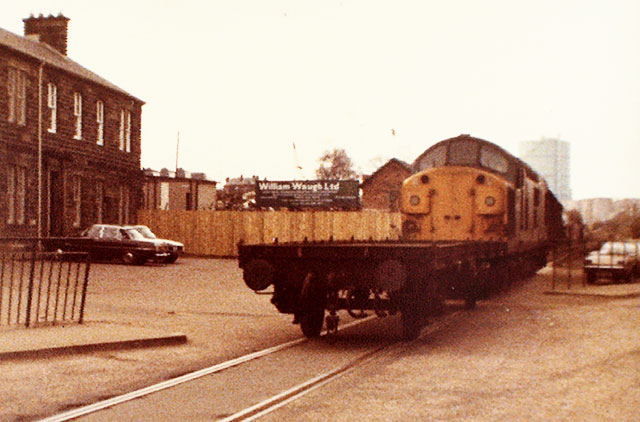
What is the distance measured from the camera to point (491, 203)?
19.0 metres

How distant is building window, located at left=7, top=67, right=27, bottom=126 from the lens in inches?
1257

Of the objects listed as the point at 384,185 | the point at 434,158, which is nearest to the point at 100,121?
the point at 434,158

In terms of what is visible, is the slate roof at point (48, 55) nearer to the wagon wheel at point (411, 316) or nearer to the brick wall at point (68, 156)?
the brick wall at point (68, 156)

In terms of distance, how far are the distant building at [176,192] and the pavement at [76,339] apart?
1740 inches

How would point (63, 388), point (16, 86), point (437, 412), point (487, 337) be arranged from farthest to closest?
1. point (16, 86)
2. point (487, 337)
3. point (63, 388)
4. point (437, 412)

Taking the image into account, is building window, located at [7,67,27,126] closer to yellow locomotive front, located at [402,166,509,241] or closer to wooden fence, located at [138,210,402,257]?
wooden fence, located at [138,210,402,257]

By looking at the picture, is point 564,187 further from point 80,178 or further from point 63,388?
point 63,388

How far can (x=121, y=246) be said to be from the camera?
32969mm

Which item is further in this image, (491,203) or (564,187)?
(564,187)

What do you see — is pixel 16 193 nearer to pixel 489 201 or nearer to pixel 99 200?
pixel 99 200

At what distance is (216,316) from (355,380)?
291 inches

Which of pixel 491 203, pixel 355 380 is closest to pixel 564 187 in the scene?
pixel 491 203

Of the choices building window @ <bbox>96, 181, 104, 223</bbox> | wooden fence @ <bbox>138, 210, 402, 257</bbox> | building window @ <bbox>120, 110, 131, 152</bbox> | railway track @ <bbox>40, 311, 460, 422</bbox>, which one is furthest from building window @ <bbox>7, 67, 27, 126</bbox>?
railway track @ <bbox>40, 311, 460, 422</bbox>

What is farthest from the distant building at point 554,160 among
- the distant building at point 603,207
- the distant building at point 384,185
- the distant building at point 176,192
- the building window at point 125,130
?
the building window at point 125,130
